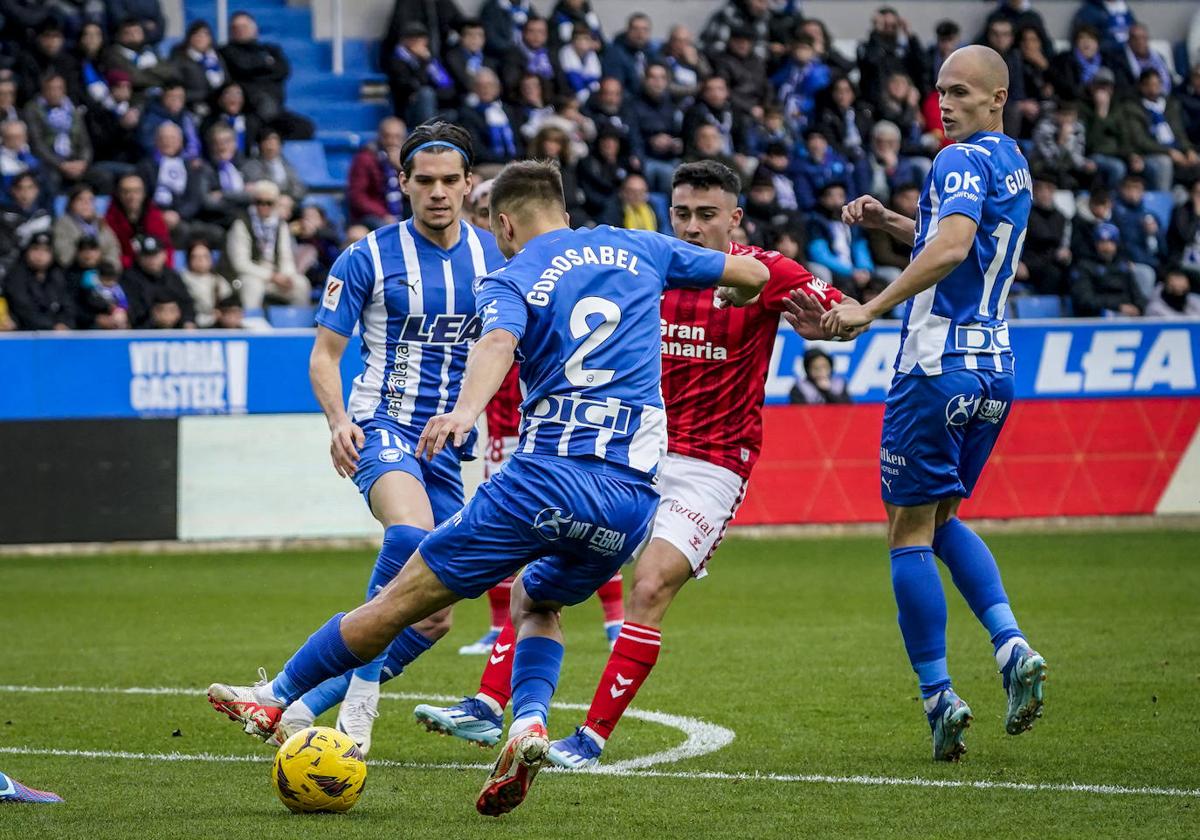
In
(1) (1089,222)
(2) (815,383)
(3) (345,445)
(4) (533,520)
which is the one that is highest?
(4) (533,520)

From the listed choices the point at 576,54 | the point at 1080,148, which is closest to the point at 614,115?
the point at 576,54

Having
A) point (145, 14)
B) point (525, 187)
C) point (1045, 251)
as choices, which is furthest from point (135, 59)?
point (525, 187)

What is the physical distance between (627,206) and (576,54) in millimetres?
2823

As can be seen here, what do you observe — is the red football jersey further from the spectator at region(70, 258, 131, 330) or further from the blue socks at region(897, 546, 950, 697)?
the spectator at region(70, 258, 131, 330)

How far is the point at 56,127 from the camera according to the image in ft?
58.1

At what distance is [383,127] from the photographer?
60.4 feet

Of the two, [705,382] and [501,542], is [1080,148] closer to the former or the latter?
[705,382]

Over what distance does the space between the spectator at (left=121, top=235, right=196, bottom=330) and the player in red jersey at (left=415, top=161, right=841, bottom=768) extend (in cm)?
933

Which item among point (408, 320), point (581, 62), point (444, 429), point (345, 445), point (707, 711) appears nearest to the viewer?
point (444, 429)

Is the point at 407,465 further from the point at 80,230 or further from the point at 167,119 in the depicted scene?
the point at 167,119

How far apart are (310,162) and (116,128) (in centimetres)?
239

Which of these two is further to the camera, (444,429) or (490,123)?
(490,123)

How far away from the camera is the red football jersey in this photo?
7184 millimetres

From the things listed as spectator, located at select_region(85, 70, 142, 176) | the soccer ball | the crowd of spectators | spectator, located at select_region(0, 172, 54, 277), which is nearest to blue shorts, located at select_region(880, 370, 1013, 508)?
the soccer ball
